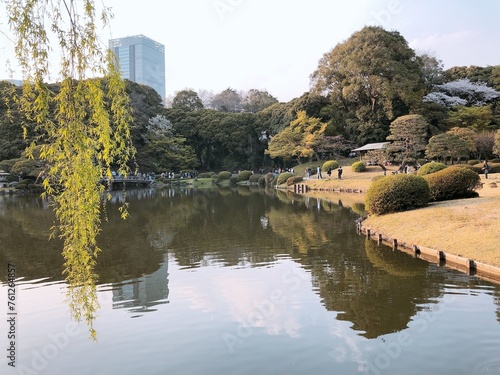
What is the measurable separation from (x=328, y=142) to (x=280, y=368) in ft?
131

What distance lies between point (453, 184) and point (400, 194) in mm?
2518

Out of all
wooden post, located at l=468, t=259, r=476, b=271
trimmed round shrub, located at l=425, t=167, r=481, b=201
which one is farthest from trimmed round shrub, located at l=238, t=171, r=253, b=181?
wooden post, located at l=468, t=259, r=476, b=271

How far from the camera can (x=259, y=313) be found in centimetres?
643

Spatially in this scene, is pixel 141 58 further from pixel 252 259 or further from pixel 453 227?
pixel 453 227

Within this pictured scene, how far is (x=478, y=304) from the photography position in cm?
625

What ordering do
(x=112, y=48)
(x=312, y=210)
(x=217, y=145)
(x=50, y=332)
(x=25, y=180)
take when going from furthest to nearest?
1. (x=217, y=145)
2. (x=25, y=180)
3. (x=312, y=210)
4. (x=50, y=332)
5. (x=112, y=48)

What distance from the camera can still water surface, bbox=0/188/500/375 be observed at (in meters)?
4.85

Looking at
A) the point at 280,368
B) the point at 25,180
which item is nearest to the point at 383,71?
the point at 25,180

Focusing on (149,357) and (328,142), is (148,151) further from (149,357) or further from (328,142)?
(149,357)

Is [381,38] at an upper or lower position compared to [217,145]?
upper

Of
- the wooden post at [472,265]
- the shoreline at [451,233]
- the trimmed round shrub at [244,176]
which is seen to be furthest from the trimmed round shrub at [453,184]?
the trimmed round shrub at [244,176]

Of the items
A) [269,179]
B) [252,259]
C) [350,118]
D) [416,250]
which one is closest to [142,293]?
[252,259]

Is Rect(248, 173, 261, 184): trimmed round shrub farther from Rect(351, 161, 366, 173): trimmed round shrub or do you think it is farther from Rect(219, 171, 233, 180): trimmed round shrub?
Rect(351, 161, 366, 173): trimmed round shrub

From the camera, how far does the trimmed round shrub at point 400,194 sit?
42.4ft
